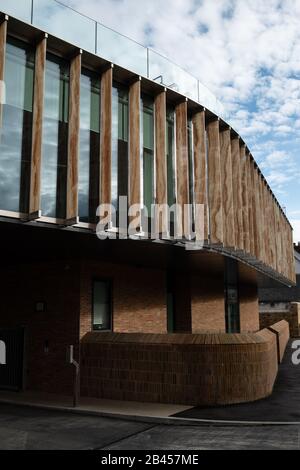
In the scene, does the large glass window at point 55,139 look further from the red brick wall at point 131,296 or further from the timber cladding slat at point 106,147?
the red brick wall at point 131,296

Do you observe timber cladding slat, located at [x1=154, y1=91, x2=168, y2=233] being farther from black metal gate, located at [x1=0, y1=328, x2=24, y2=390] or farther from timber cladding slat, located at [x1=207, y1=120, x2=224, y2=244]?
black metal gate, located at [x1=0, y1=328, x2=24, y2=390]

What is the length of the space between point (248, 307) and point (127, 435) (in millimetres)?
26185

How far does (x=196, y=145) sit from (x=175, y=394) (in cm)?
839

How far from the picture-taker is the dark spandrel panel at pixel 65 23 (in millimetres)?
12094

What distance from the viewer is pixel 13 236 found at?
1289cm

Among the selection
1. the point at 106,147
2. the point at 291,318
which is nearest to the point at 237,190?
the point at 106,147

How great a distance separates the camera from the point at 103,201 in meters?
13.0

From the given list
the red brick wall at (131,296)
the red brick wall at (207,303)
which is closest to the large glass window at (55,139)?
the red brick wall at (131,296)

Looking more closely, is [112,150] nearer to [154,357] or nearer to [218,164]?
[218,164]

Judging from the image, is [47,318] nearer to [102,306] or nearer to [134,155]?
[102,306]

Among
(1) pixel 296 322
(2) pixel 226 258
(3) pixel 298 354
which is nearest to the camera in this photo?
(2) pixel 226 258

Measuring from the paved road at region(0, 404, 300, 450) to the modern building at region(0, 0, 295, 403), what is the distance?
8.51ft

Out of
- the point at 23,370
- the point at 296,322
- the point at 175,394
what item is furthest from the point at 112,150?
the point at 296,322

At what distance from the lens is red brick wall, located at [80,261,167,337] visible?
1585cm
